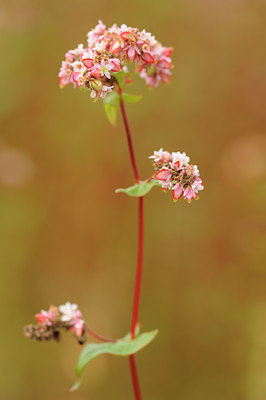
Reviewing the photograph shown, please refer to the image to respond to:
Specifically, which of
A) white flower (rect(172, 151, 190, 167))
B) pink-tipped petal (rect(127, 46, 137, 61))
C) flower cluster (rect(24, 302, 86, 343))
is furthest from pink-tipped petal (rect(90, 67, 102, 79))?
flower cluster (rect(24, 302, 86, 343))

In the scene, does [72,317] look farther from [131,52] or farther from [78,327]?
[131,52]

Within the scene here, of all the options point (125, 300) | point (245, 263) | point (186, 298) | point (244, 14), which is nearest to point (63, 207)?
point (125, 300)

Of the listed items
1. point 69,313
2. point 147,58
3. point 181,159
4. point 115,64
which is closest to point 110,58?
point 115,64

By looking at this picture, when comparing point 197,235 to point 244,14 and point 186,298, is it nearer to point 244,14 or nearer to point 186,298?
point 186,298

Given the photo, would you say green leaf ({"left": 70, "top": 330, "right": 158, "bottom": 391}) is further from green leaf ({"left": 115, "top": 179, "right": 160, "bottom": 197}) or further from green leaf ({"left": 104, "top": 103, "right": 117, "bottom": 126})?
green leaf ({"left": 104, "top": 103, "right": 117, "bottom": 126})

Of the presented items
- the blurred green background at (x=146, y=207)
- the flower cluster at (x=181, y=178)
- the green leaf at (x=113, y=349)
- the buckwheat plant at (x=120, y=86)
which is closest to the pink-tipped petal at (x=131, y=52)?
the buckwheat plant at (x=120, y=86)

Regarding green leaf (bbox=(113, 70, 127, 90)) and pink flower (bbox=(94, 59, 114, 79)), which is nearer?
pink flower (bbox=(94, 59, 114, 79))
